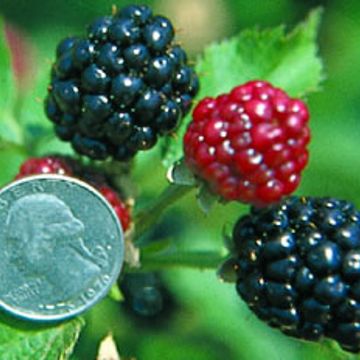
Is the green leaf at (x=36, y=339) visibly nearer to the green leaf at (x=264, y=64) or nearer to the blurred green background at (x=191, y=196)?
the blurred green background at (x=191, y=196)

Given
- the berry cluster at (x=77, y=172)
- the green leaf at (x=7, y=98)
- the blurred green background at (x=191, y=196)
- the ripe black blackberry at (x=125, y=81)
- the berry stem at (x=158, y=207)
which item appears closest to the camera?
the ripe black blackberry at (x=125, y=81)

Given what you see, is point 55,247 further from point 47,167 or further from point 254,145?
point 254,145

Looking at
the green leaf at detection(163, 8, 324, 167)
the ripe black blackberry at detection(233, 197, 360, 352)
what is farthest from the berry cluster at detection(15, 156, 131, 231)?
the ripe black blackberry at detection(233, 197, 360, 352)

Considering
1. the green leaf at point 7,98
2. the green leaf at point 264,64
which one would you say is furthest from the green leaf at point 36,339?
the green leaf at point 7,98

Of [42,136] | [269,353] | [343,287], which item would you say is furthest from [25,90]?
[343,287]

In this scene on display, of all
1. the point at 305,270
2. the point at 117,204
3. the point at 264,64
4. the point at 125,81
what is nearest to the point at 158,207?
the point at 117,204
